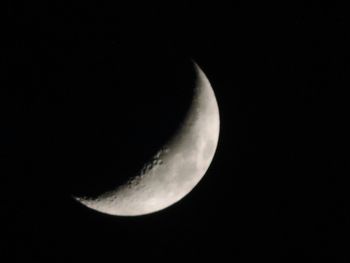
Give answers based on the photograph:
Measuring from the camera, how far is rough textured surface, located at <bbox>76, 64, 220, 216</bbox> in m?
3.50

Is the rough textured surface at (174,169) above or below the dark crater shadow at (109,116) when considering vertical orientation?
below

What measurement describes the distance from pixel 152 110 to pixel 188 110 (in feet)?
1.50

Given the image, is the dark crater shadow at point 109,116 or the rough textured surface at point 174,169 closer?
the dark crater shadow at point 109,116

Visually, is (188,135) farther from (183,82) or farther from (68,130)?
(68,130)

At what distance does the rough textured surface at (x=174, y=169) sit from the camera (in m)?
3.50

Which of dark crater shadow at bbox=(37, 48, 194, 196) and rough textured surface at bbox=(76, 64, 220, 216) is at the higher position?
dark crater shadow at bbox=(37, 48, 194, 196)

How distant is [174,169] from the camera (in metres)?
3.57

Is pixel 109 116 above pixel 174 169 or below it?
above

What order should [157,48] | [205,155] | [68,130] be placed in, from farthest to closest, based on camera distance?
[205,155] → [157,48] → [68,130]

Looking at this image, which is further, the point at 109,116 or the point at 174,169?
the point at 174,169

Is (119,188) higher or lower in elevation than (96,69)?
lower

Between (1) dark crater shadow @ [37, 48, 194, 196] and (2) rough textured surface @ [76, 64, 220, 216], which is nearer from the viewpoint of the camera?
(1) dark crater shadow @ [37, 48, 194, 196]

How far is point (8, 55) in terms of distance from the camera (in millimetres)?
3246

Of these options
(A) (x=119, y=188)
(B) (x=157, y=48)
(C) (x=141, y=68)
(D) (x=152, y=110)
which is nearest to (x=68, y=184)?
(A) (x=119, y=188)
